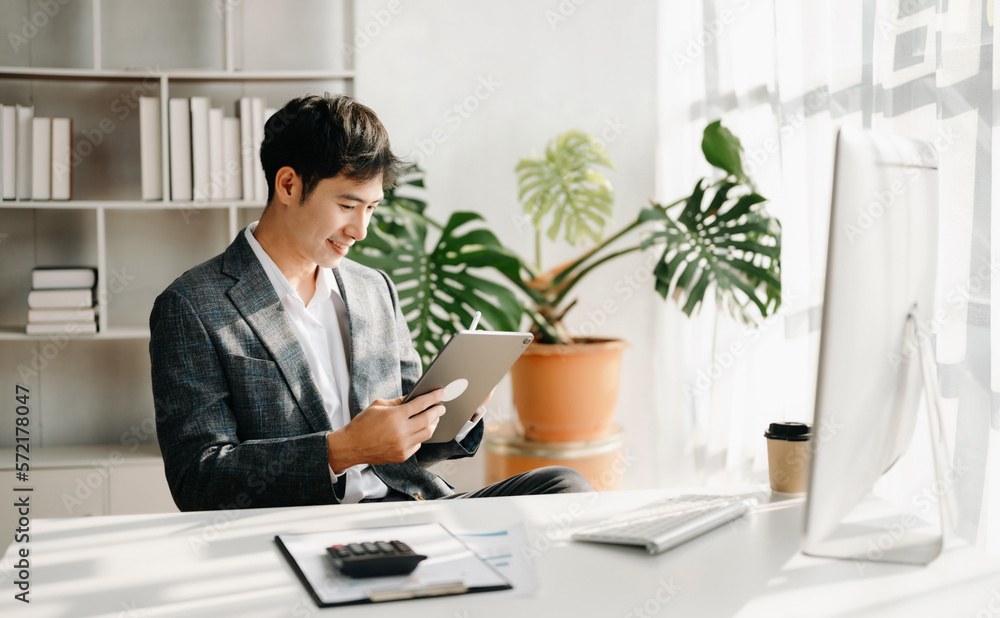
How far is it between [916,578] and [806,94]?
4.81ft

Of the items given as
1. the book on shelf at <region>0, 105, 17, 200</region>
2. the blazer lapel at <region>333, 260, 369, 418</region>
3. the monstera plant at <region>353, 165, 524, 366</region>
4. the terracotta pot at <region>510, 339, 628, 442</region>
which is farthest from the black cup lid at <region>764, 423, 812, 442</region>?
the book on shelf at <region>0, 105, 17, 200</region>

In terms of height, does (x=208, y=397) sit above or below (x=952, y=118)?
below

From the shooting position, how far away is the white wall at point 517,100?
315cm

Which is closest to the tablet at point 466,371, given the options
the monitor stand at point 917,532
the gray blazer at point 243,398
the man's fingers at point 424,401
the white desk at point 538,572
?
the man's fingers at point 424,401

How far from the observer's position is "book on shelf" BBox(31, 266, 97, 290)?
268cm

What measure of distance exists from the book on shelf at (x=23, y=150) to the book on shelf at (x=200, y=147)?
0.49 meters

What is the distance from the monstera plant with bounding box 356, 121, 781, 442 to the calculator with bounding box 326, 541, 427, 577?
148cm

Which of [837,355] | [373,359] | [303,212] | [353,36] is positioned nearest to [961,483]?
[837,355]

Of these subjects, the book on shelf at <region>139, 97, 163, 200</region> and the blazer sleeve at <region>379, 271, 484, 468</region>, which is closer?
the blazer sleeve at <region>379, 271, 484, 468</region>

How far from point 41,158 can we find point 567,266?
169 centimetres

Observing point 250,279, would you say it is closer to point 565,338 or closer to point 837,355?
point 837,355

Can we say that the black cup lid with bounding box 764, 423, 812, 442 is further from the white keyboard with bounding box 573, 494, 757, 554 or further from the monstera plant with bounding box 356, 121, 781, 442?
the monstera plant with bounding box 356, 121, 781, 442

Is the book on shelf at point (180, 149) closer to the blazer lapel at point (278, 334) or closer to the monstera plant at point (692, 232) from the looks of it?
the monstera plant at point (692, 232)

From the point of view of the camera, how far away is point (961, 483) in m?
1.57
